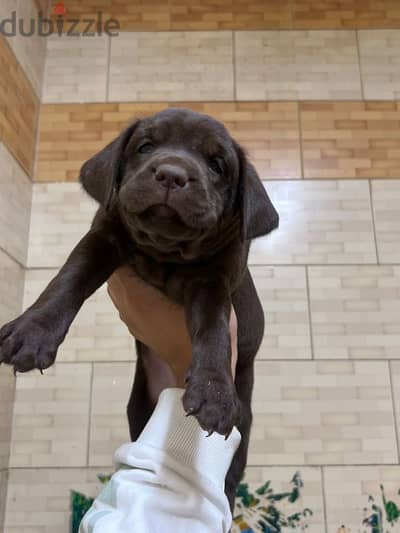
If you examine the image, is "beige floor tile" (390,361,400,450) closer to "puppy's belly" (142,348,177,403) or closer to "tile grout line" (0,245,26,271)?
"puppy's belly" (142,348,177,403)

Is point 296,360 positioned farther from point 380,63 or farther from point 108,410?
point 380,63

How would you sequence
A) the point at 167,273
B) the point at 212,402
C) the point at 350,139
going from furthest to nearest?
the point at 350,139
the point at 167,273
the point at 212,402

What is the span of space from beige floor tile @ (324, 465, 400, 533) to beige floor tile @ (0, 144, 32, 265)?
1688 millimetres

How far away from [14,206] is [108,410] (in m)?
1.01

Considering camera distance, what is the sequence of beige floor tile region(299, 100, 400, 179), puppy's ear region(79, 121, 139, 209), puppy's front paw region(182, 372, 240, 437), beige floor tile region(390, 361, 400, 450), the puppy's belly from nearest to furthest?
1. puppy's front paw region(182, 372, 240, 437)
2. puppy's ear region(79, 121, 139, 209)
3. the puppy's belly
4. beige floor tile region(390, 361, 400, 450)
5. beige floor tile region(299, 100, 400, 179)

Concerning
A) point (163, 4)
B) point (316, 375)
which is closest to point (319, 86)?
point (163, 4)

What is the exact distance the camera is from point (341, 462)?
2.28 m

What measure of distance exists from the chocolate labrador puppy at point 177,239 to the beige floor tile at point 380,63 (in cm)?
164

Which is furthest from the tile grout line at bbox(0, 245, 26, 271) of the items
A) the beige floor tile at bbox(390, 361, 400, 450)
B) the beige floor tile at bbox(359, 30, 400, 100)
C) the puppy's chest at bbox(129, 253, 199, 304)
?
→ the beige floor tile at bbox(359, 30, 400, 100)

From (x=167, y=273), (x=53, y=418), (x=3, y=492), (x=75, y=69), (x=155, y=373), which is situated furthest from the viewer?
(x=75, y=69)

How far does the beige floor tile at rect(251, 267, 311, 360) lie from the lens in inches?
95.0

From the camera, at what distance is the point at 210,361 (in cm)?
114

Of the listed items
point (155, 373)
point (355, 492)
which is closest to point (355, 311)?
point (355, 492)

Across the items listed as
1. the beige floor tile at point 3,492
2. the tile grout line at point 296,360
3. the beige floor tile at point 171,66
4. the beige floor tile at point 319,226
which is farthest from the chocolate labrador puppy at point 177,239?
the beige floor tile at point 171,66
